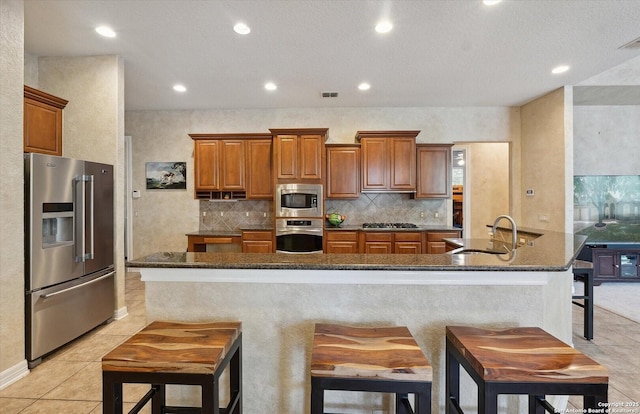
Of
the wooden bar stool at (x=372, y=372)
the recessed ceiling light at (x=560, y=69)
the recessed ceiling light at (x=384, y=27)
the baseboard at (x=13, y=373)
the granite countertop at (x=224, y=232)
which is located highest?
the recessed ceiling light at (x=560, y=69)

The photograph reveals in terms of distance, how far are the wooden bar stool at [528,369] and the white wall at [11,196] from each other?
287cm

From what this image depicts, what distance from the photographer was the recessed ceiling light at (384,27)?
2604 mm

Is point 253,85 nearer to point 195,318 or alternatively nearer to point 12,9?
point 12,9

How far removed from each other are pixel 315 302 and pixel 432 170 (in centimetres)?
382

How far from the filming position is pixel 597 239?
15.9 ft

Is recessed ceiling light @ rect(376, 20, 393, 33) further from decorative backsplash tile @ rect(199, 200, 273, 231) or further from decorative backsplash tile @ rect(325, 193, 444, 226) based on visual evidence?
decorative backsplash tile @ rect(199, 200, 273, 231)

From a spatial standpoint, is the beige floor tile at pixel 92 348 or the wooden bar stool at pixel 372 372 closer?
the wooden bar stool at pixel 372 372


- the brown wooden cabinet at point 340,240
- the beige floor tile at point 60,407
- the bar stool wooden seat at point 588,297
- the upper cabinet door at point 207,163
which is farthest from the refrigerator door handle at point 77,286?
the bar stool wooden seat at point 588,297

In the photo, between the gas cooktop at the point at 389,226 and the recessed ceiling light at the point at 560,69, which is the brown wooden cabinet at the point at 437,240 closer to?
the gas cooktop at the point at 389,226

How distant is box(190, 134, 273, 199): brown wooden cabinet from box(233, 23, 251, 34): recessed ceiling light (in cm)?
201

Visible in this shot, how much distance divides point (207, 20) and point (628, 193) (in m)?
6.54

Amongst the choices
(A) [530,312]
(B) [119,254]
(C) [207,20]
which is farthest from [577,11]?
(B) [119,254]

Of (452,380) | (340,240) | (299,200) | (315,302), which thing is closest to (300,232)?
(299,200)

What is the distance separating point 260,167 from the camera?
4699 mm
